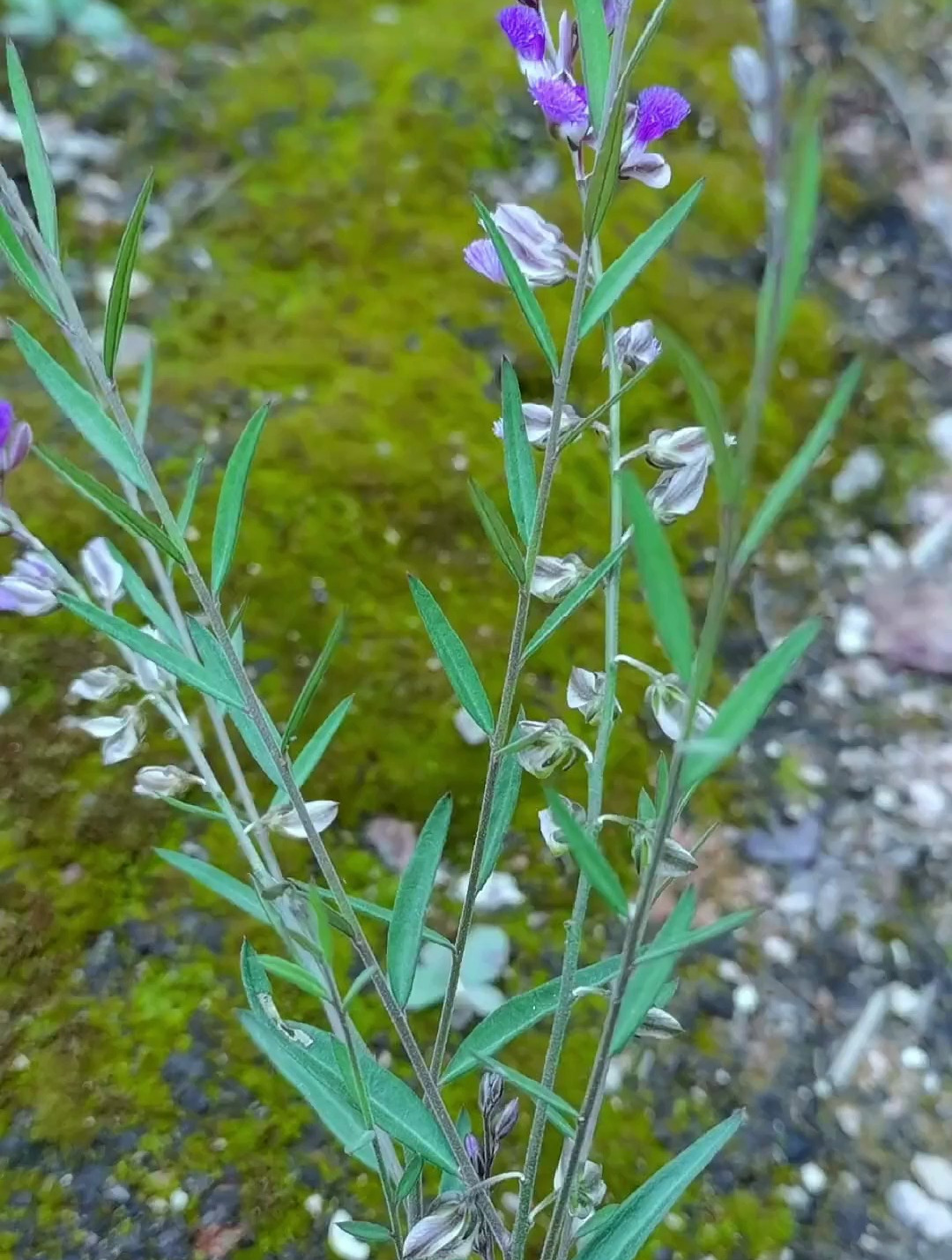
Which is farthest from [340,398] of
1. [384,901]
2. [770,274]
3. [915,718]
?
[770,274]

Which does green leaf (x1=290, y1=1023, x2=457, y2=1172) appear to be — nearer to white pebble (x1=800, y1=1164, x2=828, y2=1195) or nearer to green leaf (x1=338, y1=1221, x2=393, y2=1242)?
green leaf (x1=338, y1=1221, x2=393, y2=1242)

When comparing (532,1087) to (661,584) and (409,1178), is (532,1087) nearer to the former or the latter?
(409,1178)

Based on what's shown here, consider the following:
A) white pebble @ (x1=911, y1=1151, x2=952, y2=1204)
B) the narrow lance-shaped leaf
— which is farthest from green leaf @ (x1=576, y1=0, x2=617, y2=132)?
white pebble @ (x1=911, y1=1151, x2=952, y2=1204)

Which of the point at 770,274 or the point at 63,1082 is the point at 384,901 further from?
the point at 770,274

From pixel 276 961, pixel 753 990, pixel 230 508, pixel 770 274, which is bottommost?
pixel 753 990

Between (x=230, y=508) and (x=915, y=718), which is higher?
(x=230, y=508)

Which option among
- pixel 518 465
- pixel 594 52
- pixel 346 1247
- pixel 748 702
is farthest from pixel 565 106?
pixel 346 1247
